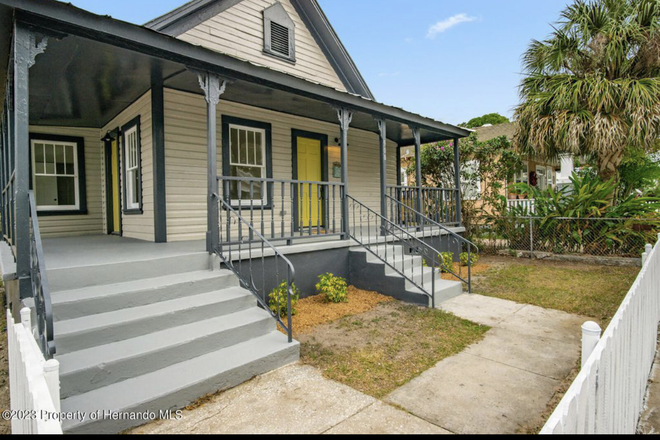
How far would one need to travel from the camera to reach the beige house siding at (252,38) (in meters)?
6.95

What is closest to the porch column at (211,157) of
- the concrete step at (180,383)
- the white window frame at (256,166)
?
the concrete step at (180,383)

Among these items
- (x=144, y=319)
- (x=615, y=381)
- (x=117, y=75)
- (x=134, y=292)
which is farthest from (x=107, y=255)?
(x=615, y=381)

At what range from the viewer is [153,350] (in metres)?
2.99

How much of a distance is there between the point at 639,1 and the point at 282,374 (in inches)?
449

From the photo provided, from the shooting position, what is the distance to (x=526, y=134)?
30.7 feet

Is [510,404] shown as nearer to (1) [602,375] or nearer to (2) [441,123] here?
(1) [602,375]

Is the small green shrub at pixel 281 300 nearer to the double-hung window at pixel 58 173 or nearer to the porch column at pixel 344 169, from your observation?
the porch column at pixel 344 169

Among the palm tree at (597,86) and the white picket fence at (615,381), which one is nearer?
the white picket fence at (615,381)

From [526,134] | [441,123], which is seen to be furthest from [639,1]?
[441,123]

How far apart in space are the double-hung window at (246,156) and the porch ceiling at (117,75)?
0.48 meters

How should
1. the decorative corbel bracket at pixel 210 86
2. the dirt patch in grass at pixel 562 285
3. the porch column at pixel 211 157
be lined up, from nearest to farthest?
the porch column at pixel 211 157 → the decorative corbel bracket at pixel 210 86 → the dirt patch in grass at pixel 562 285

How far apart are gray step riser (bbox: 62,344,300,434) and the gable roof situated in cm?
573

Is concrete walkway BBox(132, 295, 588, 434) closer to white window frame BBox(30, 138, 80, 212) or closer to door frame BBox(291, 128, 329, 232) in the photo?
door frame BBox(291, 128, 329, 232)

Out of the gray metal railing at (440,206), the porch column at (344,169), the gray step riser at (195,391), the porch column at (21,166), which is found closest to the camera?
the gray step riser at (195,391)
